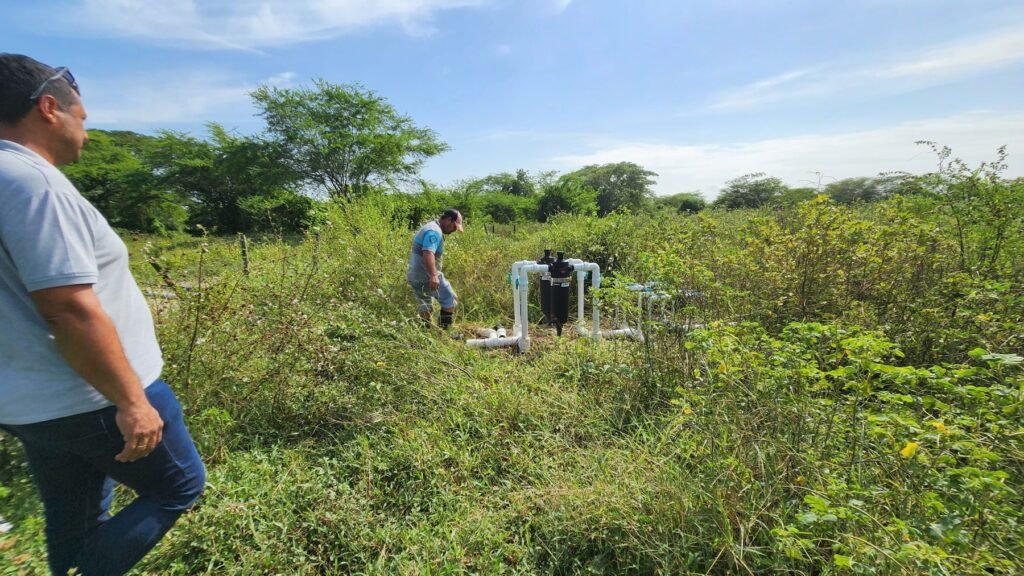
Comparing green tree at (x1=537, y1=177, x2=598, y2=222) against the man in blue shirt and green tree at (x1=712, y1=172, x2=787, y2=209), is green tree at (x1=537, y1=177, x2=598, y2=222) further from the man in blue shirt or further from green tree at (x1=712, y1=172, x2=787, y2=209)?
the man in blue shirt

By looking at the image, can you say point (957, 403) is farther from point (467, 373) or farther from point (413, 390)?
point (413, 390)

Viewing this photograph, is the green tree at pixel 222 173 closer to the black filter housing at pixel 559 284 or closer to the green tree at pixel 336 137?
the green tree at pixel 336 137

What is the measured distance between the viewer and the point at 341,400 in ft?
9.43

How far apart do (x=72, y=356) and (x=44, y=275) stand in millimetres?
211

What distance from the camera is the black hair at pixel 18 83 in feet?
3.59

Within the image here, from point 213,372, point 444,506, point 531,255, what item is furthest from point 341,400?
point 531,255

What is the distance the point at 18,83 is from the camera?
111cm

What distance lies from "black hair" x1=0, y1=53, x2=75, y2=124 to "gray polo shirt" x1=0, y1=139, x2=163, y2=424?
0.32 feet

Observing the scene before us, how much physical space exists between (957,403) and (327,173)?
25042 millimetres

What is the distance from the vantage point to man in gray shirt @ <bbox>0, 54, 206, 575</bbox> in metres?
1.03

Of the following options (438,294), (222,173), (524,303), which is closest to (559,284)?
(524,303)

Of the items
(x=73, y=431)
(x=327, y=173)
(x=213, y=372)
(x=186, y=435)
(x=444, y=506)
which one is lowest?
(x=444, y=506)

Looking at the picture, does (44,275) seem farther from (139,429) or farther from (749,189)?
(749,189)

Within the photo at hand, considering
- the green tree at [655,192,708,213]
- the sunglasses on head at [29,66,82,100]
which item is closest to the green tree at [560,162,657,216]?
the green tree at [655,192,708,213]
